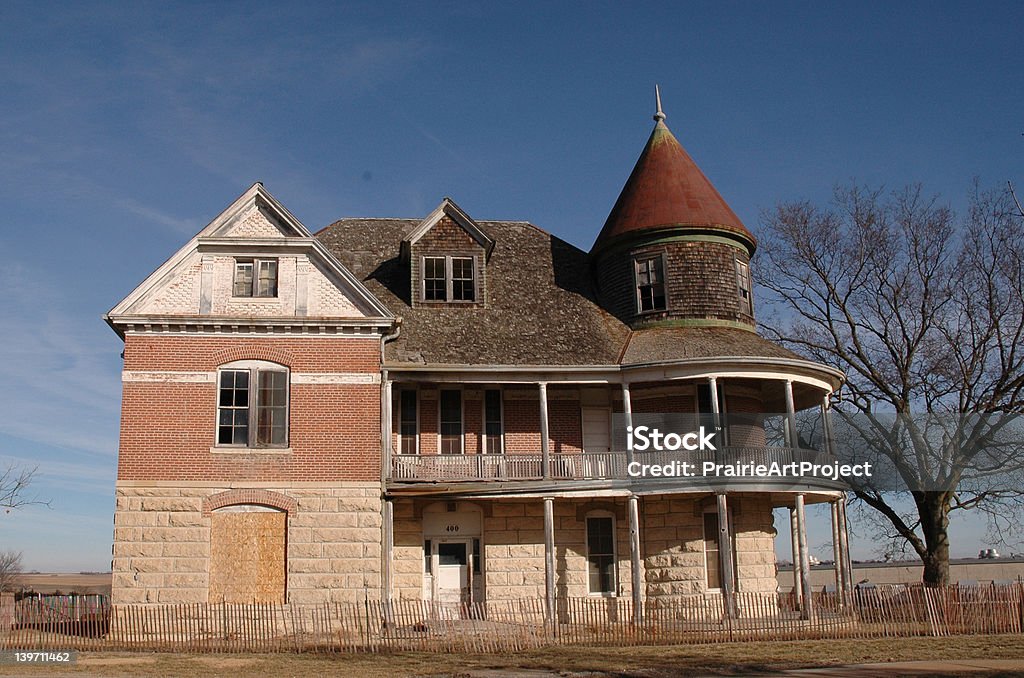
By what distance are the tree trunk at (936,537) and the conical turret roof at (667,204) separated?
37.6 feet

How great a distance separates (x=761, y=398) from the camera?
89.1ft

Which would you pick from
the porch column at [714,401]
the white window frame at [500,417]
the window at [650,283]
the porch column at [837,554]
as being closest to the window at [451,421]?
the white window frame at [500,417]

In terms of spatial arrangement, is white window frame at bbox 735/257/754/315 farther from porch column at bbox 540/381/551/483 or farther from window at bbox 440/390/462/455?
window at bbox 440/390/462/455

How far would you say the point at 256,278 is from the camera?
23625 millimetres

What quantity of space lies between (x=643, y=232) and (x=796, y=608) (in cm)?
1067

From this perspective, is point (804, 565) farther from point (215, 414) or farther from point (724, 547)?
point (215, 414)

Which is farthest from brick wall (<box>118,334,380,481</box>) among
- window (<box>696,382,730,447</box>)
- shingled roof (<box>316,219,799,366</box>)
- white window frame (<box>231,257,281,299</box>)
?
window (<box>696,382,730,447</box>)

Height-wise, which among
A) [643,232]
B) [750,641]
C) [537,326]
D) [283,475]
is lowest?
[750,641]

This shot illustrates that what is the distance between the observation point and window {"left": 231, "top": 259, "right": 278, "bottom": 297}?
77.4 ft

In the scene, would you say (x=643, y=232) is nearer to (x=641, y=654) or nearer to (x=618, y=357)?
(x=618, y=357)

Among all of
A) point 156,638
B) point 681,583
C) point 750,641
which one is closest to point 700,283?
point 681,583

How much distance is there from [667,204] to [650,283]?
7.93 ft

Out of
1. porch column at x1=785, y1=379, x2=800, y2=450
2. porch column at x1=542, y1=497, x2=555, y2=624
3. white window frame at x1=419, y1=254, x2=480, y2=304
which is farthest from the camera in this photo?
white window frame at x1=419, y1=254, x2=480, y2=304

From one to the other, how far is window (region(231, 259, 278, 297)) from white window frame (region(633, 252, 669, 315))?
9.82 m
